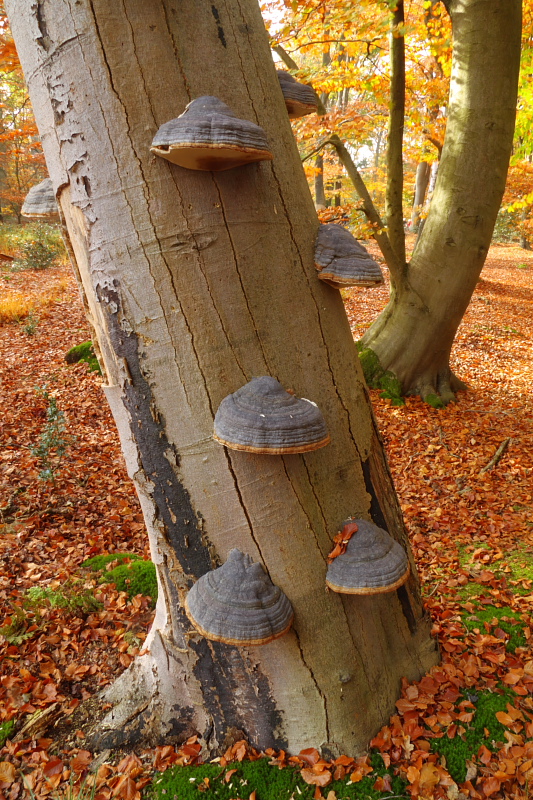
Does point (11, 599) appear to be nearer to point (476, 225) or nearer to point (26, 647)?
point (26, 647)

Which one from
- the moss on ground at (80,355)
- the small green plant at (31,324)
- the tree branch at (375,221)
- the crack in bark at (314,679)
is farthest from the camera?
the small green plant at (31,324)

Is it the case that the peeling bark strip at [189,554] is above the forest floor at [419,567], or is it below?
above

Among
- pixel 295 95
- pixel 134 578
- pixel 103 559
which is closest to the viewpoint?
pixel 295 95

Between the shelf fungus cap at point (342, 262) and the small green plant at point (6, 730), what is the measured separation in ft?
10.5

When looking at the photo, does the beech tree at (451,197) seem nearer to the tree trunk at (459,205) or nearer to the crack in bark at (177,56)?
the tree trunk at (459,205)

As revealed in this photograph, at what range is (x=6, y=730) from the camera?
9.82 feet

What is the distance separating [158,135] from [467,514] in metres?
5.23

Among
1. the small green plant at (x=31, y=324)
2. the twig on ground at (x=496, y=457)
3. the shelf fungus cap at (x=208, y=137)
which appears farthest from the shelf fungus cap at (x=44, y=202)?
the small green plant at (x=31, y=324)

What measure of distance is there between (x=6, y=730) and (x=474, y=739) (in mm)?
2689

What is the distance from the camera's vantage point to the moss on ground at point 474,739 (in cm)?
250

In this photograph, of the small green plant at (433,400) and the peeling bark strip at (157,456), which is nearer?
the peeling bark strip at (157,456)

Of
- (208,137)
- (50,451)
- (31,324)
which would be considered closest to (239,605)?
(208,137)

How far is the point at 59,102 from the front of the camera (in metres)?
1.95

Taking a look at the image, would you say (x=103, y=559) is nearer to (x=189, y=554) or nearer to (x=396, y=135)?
(x=189, y=554)
